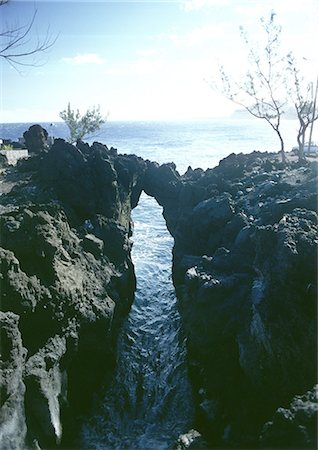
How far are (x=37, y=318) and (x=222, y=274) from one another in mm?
6771

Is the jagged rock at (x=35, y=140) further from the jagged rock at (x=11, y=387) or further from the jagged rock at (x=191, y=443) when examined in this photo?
the jagged rock at (x=191, y=443)

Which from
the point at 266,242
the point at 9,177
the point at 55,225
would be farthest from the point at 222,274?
the point at 9,177

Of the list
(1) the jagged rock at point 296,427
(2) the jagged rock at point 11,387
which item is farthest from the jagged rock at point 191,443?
(2) the jagged rock at point 11,387

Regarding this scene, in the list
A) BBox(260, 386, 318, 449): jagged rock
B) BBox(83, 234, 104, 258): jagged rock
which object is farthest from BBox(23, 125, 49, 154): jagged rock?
BBox(260, 386, 318, 449): jagged rock

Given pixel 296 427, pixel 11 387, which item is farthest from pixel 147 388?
pixel 296 427

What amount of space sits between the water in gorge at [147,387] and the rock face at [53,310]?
760 mm

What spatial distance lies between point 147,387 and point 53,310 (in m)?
5.30

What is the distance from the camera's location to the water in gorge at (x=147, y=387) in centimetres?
1202

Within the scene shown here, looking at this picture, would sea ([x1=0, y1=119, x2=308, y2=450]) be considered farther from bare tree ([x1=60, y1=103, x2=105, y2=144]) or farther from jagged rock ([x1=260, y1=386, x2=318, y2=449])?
bare tree ([x1=60, y1=103, x2=105, y2=144])

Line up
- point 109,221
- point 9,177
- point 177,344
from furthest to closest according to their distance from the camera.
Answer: point 9,177 < point 109,221 < point 177,344

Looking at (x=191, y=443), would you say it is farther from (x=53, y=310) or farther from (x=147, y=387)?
(x=53, y=310)

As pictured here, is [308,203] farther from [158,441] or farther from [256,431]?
[158,441]

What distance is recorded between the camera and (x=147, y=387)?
1463 cm

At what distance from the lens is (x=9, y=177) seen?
86.5 ft
